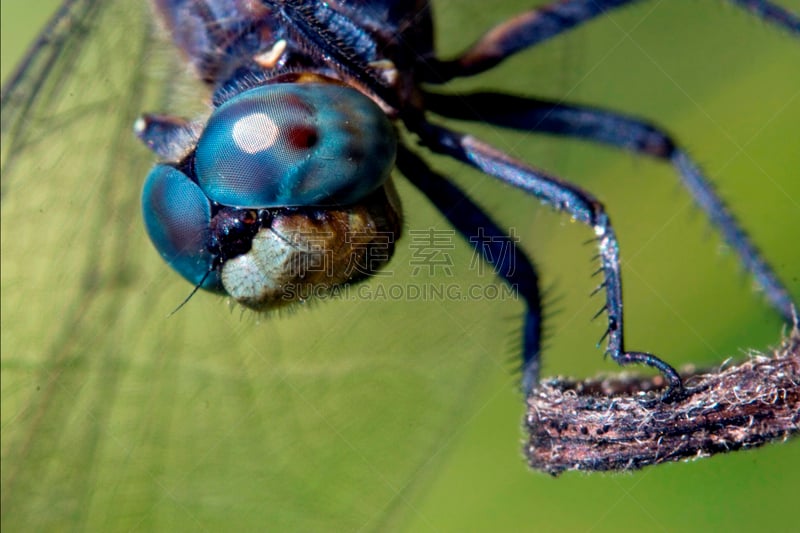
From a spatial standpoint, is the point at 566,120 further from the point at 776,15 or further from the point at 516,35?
the point at 776,15

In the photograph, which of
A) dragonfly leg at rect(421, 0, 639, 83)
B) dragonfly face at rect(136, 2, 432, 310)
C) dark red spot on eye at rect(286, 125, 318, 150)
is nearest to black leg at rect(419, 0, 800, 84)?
dragonfly leg at rect(421, 0, 639, 83)

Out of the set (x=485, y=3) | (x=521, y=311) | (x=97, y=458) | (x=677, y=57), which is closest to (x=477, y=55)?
(x=485, y=3)

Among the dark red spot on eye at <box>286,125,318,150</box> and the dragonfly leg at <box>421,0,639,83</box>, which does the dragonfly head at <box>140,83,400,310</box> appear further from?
the dragonfly leg at <box>421,0,639,83</box>

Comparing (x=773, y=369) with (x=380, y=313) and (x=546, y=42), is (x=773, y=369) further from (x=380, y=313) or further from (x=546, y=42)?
(x=546, y=42)

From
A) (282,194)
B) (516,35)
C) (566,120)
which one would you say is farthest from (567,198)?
(282,194)

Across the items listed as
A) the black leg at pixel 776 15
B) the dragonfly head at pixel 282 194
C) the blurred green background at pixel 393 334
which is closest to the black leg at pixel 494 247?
the blurred green background at pixel 393 334

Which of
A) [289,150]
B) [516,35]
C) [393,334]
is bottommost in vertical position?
[393,334]
